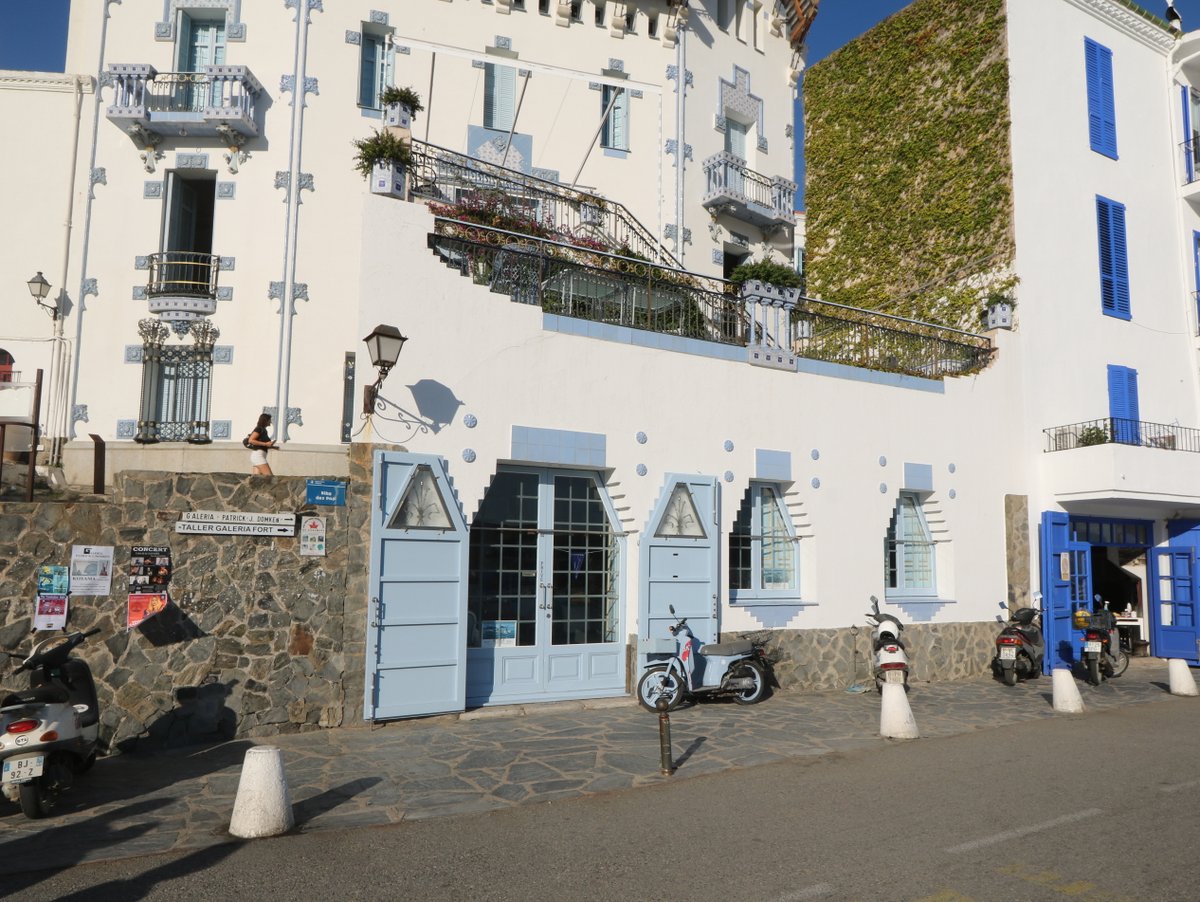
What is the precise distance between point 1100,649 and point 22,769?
14598mm

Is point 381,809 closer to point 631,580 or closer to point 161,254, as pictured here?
point 631,580

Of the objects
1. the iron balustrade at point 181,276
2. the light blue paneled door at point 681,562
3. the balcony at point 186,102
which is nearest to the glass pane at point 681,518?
the light blue paneled door at point 681,562

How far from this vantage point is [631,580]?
11.6 m

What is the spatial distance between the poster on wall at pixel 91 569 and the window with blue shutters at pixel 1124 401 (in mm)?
17041

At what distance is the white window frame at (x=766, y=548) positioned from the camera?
12.9 metres

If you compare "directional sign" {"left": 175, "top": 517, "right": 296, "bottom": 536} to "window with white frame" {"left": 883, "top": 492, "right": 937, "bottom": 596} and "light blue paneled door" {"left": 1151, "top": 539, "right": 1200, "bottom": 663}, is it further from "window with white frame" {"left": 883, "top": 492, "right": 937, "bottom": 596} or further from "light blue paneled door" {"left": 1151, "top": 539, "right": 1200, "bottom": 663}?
"light blue paneled door" {"left": 1151, "top": 539, "right": 1200, "bottom": 663}

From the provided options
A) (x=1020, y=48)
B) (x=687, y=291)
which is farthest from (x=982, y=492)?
(x=1020, y=48)

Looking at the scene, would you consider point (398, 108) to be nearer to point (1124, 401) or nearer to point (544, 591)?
point (544, 591)

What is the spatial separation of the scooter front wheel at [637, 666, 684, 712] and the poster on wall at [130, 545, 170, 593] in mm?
5397

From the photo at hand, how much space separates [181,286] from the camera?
16922mm

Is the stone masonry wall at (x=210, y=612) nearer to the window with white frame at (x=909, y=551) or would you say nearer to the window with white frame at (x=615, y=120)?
the window with white frame at (x=909, y=551)

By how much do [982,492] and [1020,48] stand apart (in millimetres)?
9017

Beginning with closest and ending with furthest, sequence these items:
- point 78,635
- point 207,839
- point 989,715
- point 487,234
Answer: point 207,839
point 78,635
point 989,715
point 487,234

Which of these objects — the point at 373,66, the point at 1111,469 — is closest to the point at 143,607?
the point at 373,66
